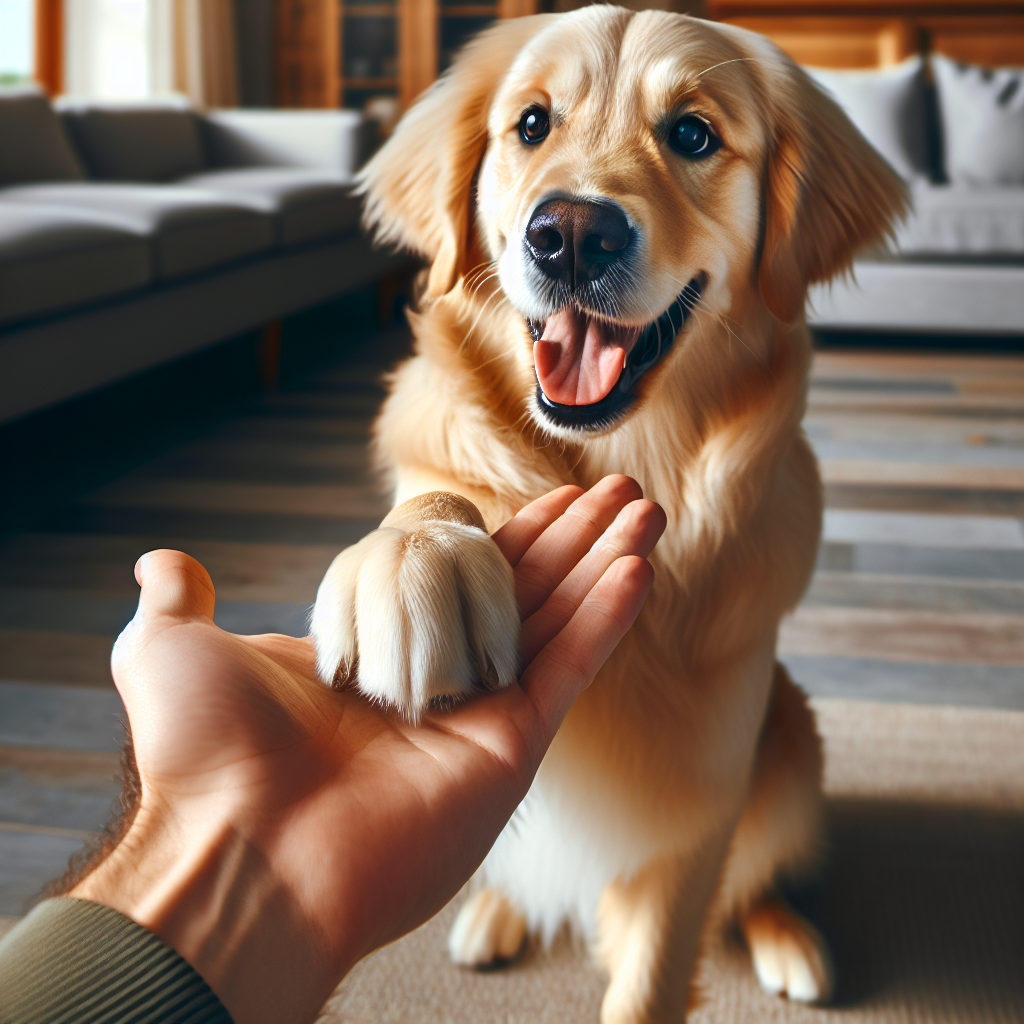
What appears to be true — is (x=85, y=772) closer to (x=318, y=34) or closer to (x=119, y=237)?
(x=119, y=237)

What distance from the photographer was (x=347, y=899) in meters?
0.64

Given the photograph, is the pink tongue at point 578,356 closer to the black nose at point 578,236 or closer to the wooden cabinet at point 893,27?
the black nose at point 578,236

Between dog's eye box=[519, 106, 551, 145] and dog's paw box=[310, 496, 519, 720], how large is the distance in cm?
50

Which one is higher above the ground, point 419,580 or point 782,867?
point 419,580

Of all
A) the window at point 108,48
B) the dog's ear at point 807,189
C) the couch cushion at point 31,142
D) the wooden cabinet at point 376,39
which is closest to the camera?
the dog's ear at point 807,189

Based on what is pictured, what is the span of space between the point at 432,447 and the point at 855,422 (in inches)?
100

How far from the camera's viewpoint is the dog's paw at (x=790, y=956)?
3.54ft

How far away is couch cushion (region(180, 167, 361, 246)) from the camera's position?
343 centimetres

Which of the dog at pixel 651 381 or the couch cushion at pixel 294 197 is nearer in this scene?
the dog at pixel 651 381

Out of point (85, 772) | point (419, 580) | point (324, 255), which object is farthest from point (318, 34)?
point (419, 580)

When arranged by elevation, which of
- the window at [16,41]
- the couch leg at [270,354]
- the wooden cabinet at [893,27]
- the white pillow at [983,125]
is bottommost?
the couch leg at [270,354]

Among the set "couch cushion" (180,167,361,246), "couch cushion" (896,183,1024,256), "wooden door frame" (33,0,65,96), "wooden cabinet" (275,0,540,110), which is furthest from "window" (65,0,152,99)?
"couch cushion" (896,183,1024,256)

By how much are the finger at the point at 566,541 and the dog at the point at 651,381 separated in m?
0.09

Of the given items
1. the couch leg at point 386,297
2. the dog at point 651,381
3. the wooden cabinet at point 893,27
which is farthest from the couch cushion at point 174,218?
the wooden cabinet at point 893,27
